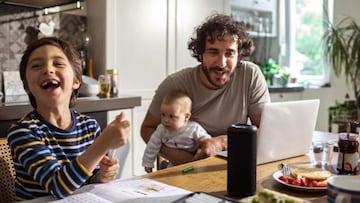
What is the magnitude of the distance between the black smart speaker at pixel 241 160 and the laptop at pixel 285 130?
10.6 inches

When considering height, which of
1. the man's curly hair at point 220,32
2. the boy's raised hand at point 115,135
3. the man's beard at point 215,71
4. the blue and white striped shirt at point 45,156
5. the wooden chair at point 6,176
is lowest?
the wooden chair at point 6,176

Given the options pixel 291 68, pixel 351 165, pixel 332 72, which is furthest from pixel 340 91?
pixel 351 165

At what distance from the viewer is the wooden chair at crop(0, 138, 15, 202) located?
112 centimetres

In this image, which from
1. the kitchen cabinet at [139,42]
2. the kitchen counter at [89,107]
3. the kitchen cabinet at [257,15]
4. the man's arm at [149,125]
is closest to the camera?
the man's arm at [149,125]

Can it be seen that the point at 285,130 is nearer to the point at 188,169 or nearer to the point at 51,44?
the point at 188,169

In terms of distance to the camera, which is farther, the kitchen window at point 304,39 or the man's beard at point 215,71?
the kitchen window at point 304,39

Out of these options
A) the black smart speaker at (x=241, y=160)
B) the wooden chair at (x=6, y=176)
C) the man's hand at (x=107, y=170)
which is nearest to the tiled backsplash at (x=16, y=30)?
the wooden chair at (x=6, y=176)

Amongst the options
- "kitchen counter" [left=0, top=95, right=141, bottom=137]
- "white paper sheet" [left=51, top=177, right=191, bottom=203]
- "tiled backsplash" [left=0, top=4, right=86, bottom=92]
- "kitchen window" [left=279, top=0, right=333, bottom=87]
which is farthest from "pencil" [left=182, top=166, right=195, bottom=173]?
"kitchen window" [left=279, top=0, right=333, bottom=87]

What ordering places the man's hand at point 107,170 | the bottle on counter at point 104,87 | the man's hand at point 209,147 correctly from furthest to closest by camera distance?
the bottle on counter at point 104,87, the man's hand at point 209,147, the man's hand at point 107,170

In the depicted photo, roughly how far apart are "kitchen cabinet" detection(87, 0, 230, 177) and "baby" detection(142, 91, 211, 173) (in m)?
1.18

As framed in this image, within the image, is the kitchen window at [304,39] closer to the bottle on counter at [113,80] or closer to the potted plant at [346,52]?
the potted plant at [346,52]

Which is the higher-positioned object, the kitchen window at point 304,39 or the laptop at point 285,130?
the kitchen window at point 304,39

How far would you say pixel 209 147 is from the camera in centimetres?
149

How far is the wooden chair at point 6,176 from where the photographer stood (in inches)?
44.0
